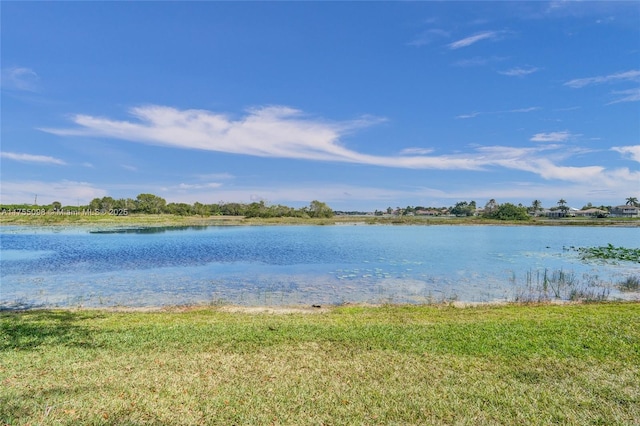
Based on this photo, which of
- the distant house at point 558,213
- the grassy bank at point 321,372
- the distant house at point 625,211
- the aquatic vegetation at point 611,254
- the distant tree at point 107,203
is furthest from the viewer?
the distant house at point 558,213

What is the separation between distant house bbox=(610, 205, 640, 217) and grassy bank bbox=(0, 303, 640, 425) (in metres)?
156

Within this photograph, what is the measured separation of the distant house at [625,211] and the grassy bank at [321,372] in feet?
512

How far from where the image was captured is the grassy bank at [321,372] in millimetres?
4523

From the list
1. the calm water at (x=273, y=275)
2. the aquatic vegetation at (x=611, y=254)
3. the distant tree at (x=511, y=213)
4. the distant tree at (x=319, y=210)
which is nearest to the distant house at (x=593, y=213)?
the distant tree at (x=511, y=213)

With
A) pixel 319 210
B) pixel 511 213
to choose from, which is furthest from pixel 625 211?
pixel 319 210

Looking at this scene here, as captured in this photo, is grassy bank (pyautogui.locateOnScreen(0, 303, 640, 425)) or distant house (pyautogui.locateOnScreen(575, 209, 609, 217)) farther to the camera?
distant house (pyautogui.locateOnScreen(575, 209, 609, 217))

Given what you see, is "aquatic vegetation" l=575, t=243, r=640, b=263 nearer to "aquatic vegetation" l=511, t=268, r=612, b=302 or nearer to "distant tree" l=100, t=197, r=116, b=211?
"aquatic vegetation" l=511, t=268, r=612, b=302

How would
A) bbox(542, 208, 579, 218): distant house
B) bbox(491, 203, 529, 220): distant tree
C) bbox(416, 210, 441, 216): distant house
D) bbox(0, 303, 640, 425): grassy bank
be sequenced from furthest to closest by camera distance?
bbox(416, 210, 441, 216): distant house
bbox(542, 208, 579, 218): distant house
bbox(491, 203, 529, 220): distant tree
bbox(0, 303, 640, 425): grassy bank

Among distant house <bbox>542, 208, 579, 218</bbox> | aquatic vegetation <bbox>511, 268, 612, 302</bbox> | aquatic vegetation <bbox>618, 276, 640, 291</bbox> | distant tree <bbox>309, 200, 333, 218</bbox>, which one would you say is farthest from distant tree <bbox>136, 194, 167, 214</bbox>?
distant house <bbox>542, 208, 579, 218</bbox>

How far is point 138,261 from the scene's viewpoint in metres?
26.2

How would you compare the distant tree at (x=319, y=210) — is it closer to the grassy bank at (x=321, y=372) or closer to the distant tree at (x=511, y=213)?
the distant tree at (x=511, y=213)

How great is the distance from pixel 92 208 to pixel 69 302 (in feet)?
418

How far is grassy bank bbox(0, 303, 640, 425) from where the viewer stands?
4.52m

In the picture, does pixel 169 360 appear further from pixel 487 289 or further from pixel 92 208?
pixel 92 208
